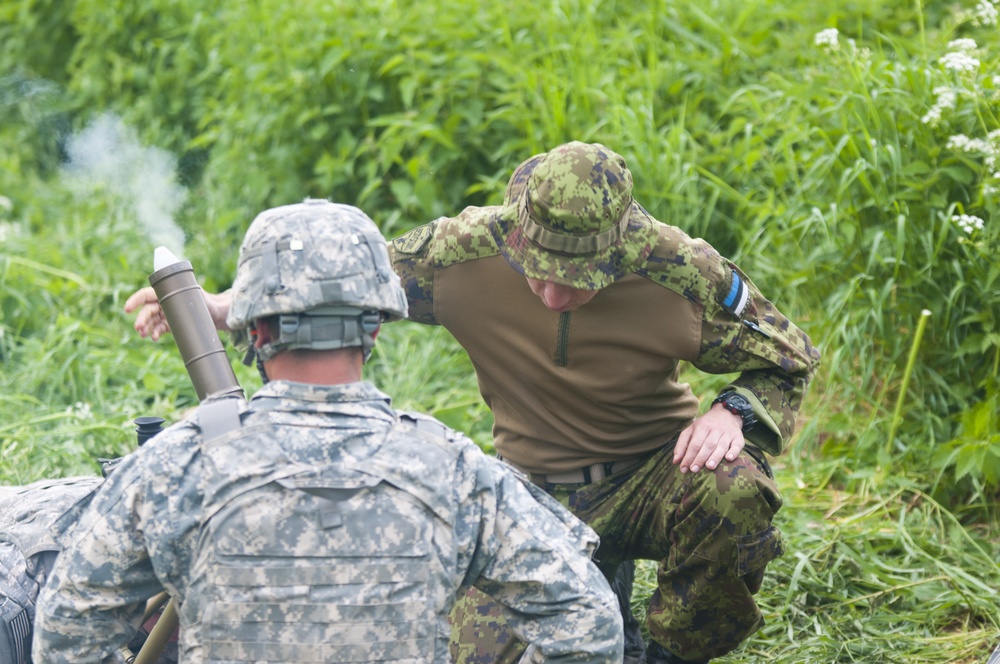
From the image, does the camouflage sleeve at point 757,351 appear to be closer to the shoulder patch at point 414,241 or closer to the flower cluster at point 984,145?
the shoulder patch at point 414,241

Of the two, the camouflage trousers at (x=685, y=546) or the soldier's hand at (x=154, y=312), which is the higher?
the soldier's hand at (x=154, y=312)

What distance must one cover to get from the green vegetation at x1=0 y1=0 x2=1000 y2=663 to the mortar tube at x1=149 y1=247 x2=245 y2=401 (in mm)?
1647

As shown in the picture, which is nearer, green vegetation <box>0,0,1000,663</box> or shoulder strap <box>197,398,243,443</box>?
shoulder strap <box>197,398,243,443</box>

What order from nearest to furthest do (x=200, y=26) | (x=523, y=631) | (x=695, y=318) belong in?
(x=523, y=631) < (x=695, y=318) < (x=200, y=26)

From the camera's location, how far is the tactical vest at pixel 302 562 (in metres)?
2.07

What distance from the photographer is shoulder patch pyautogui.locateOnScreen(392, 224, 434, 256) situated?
11.1ft

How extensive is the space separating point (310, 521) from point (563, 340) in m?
1.43

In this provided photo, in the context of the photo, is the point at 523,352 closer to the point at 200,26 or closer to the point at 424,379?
the point at 424,379

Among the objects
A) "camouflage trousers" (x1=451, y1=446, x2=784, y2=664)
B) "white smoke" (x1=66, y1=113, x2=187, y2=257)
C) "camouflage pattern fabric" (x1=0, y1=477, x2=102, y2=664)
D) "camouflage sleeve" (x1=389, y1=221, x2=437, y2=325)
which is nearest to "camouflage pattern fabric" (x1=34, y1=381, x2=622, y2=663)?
"camouflage pattern fabric" (x1=0, y1=477, x2=102, y2=664)

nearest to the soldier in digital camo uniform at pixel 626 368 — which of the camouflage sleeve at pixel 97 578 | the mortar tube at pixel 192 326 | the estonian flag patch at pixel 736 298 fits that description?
the estonian flag patch at pixel 736 298

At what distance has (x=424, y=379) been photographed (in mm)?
5293

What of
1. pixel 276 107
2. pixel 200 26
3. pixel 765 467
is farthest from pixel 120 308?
pixel 765 467

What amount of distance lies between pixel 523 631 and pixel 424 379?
3096 millimetres

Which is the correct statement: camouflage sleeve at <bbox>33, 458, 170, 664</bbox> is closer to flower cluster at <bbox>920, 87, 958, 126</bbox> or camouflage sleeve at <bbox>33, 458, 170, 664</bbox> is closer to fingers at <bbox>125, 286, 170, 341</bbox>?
fingers at <bbox>125, 286, 170, 341</bbox>
